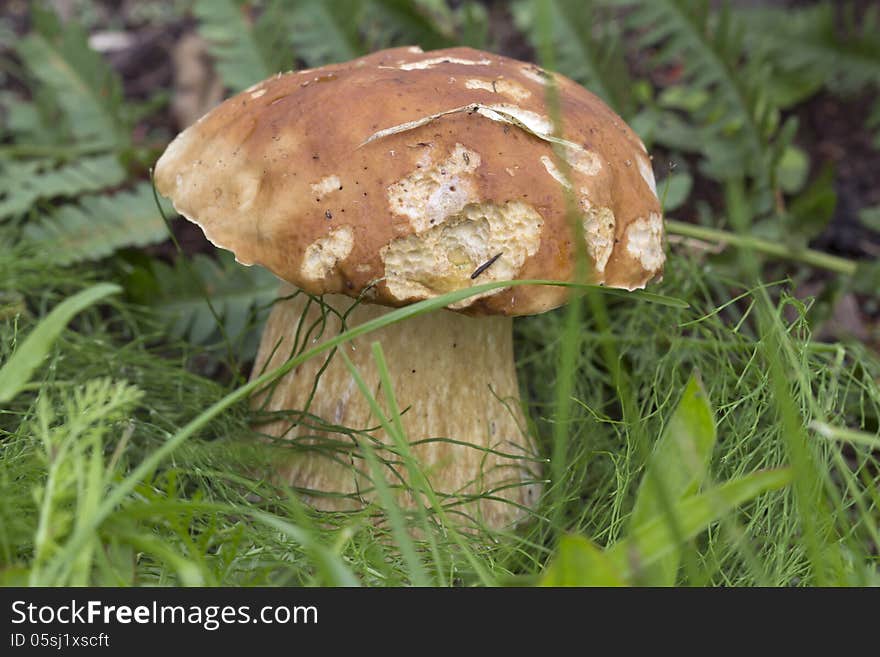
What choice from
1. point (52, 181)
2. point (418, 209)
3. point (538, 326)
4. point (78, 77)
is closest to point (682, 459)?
point (418, 209)

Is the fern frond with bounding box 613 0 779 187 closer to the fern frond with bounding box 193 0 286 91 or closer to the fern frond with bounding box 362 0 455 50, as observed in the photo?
the fern frond with bounding box 362 0 455 50

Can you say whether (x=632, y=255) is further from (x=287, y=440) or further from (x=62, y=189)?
(x=62, y=189)

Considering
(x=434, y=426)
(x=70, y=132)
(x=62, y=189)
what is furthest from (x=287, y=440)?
(x=70, y=132)

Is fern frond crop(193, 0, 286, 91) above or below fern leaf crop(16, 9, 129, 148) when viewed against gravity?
above

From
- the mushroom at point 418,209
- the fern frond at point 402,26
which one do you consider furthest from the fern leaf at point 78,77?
the mushroom at point 418,209

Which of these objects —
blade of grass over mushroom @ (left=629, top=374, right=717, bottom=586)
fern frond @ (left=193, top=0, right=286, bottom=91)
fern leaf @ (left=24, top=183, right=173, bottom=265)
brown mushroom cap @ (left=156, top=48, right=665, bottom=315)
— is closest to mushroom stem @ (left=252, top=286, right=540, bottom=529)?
brown mushroom cap @ (left=156, top=48, right=665, bottom=315)

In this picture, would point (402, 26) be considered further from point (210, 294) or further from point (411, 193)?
point (411, 193)

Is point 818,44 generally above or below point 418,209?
below
